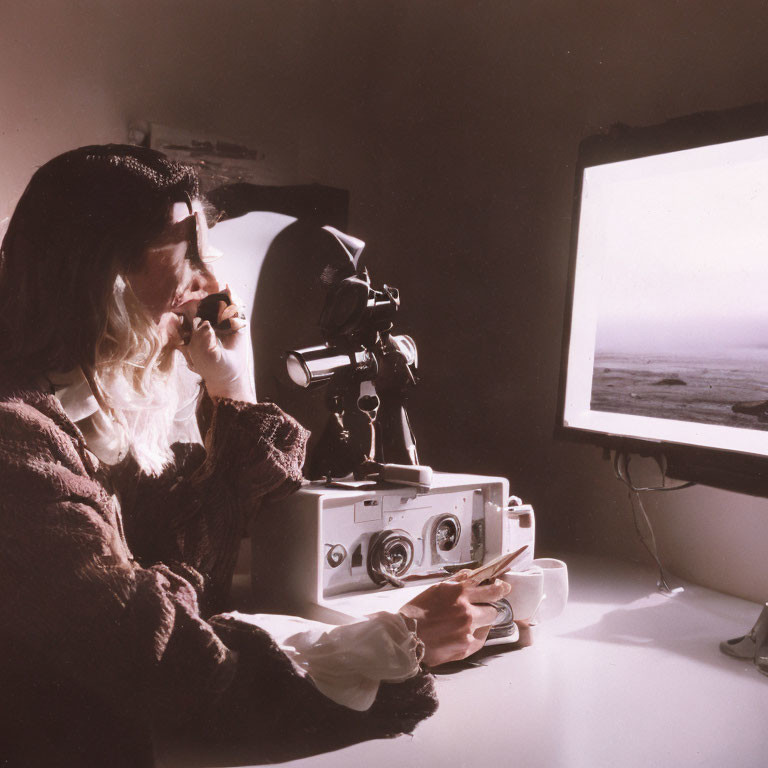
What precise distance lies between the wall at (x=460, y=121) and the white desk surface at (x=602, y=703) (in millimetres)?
286

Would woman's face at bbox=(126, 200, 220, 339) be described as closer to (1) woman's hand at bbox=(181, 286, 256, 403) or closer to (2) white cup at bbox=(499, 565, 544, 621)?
(1) woman's hand at bbox=(181, 286, 256, 403)

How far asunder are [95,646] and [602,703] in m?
0.50

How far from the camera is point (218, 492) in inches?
40.6

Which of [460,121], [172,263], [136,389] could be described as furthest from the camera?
[460,121]

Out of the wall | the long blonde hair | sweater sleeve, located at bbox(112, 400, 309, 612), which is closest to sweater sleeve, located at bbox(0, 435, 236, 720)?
the long blonde hair

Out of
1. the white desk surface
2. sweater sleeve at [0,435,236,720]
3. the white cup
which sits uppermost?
sweater sleeve at [0,435,236,720]

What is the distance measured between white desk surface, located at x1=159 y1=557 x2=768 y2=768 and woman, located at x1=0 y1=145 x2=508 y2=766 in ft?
0.17

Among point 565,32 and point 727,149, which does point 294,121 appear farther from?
point 727,149

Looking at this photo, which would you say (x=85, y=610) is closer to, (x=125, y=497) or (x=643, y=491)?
(x=125, y=497)

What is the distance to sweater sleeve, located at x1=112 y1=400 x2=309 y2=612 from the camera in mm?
1021

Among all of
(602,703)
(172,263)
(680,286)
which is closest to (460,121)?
(680,286)

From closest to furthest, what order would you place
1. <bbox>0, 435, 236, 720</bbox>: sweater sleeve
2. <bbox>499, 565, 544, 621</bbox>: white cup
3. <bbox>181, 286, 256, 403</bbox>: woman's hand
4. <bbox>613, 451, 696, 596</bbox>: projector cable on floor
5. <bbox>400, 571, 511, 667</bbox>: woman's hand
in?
1. <bbox>0, 435, 236, 720</bbox>: sweater sleeve
2. <bbox>400, 571, 511, 667</bbox>: woman's hand
3. <bbox>499, 565, 544, 621</bbox>: white cup
4. <bbox>181, 286, 256, 403</bbox>: woman's hand
5. <bbox>613, 451, 696, 596</bbox>: projector cable on floor

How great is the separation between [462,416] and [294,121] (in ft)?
2.25

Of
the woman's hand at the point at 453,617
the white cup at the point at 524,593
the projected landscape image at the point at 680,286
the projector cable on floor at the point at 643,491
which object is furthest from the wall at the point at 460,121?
the woman's hand at the point at 453,617
